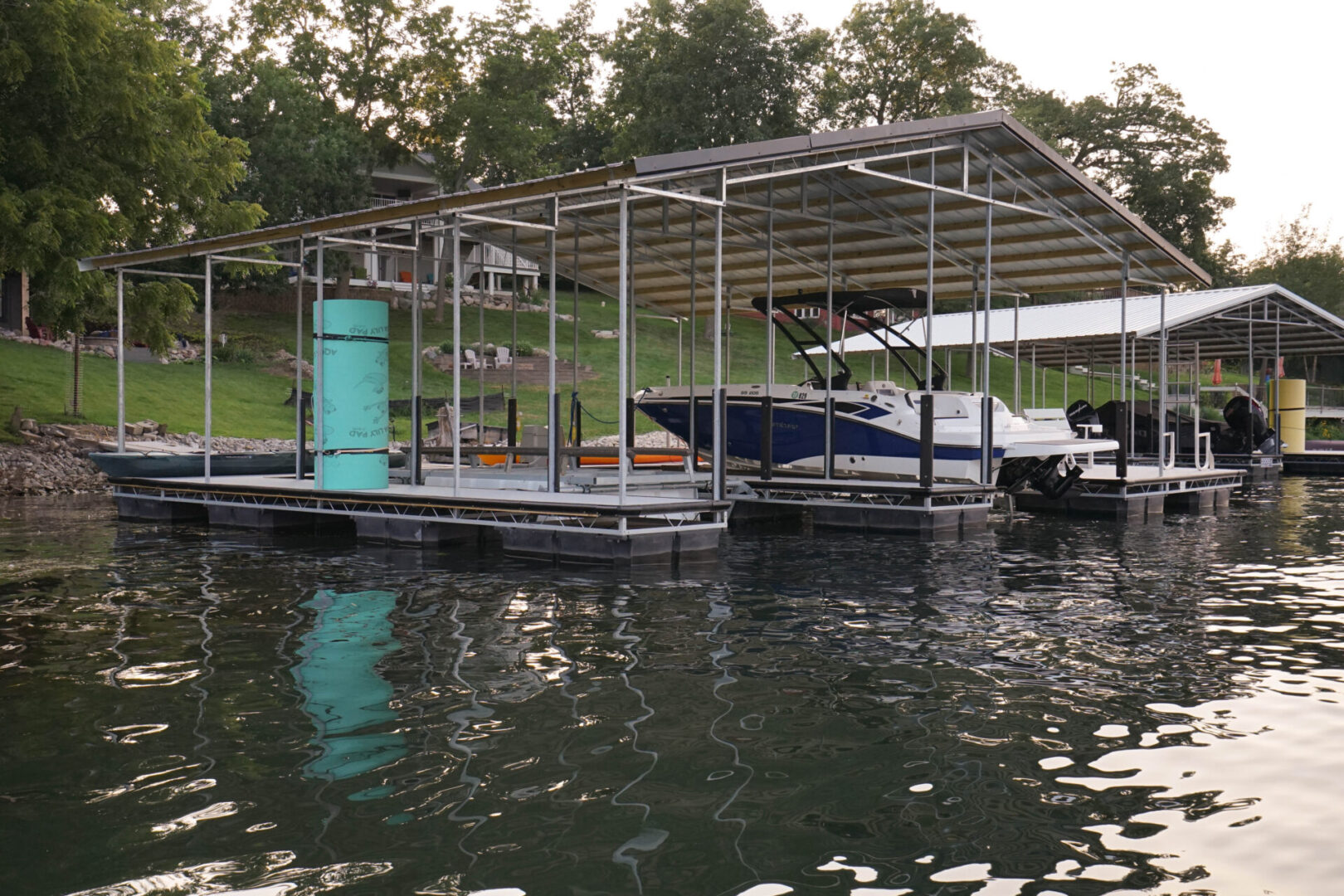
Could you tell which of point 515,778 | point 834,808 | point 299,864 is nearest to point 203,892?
point 299,864

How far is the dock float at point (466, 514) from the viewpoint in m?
12.3

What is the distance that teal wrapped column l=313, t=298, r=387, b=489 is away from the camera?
48.3ft

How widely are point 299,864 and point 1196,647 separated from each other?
623 centimetres

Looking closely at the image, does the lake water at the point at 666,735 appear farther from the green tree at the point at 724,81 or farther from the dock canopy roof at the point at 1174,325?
the green tree at the point at 724,81

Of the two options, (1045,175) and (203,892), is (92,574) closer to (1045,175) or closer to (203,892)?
(203,892)

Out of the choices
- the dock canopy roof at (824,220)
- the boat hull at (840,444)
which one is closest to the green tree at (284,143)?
the dock canopy roof at (824,220)

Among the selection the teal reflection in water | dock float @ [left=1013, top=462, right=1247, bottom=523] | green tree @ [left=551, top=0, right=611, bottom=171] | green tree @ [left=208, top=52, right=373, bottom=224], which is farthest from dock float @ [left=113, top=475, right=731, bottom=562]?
green tree @ [left=551, top=0, right=611, bottom=171]

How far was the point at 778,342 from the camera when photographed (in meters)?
52.6

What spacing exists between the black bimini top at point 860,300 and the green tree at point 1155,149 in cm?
3817

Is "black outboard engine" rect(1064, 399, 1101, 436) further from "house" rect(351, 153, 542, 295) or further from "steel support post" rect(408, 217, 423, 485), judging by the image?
"house" rect(351, 153, 542, 295)

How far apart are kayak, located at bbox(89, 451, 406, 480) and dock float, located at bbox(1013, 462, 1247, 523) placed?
33.9ft

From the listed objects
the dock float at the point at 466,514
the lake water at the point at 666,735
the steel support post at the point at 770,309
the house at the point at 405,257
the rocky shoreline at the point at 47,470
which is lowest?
the lake water at the point at 666,735

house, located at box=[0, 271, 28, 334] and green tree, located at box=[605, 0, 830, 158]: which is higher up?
green tree, located at box=[605, 0, 830, 158]

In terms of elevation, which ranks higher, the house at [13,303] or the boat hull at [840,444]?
the house at [13,303]
